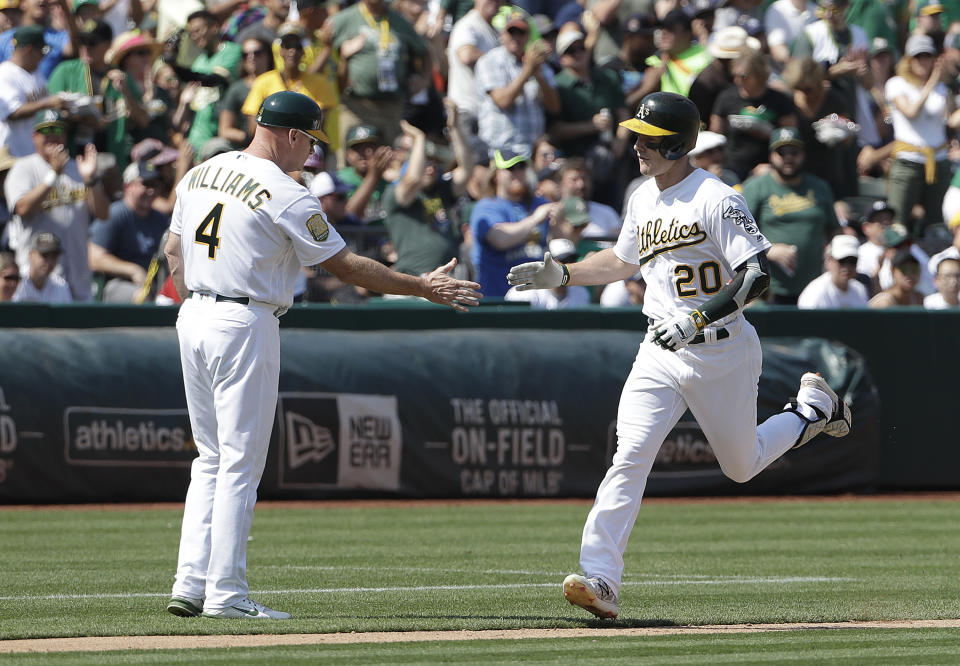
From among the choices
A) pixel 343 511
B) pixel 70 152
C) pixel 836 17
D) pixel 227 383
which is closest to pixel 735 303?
pixel 227 383

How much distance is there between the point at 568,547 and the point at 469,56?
8.32 metres

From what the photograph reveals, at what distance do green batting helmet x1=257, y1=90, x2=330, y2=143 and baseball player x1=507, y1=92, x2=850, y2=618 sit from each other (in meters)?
1.50

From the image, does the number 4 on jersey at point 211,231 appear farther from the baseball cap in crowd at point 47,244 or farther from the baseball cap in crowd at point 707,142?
the baseball cap in crowd at point 707,142

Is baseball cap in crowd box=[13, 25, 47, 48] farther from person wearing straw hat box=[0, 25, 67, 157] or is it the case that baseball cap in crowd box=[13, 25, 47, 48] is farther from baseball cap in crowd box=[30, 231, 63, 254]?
baseball cap in crowd box=[30, 231, 63, 254]

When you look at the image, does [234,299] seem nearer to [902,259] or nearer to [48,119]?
[48,119]

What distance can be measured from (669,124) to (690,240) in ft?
1.80

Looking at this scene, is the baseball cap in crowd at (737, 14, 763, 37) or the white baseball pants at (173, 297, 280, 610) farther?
the baseball cap in crowd at (737, 14, 763, 37)

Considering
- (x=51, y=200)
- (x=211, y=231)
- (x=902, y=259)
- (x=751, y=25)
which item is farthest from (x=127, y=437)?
(x=751, y=25)

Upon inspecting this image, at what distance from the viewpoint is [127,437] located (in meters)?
12.9

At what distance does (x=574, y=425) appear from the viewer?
1393cm

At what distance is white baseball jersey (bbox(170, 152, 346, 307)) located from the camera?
23.0ft

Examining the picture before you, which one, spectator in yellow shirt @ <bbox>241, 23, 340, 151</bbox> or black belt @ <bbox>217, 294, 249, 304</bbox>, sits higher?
spectator in yellow shirt @ <bbox>241, 23, 340, 151</bbox>

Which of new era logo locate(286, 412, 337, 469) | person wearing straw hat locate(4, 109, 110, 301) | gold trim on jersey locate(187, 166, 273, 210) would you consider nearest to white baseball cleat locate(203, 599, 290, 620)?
gold trim on jersey locate(187, 166, 273, 210)

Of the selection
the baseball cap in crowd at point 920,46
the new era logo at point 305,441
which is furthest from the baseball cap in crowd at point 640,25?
the new era logo at point 305,441
